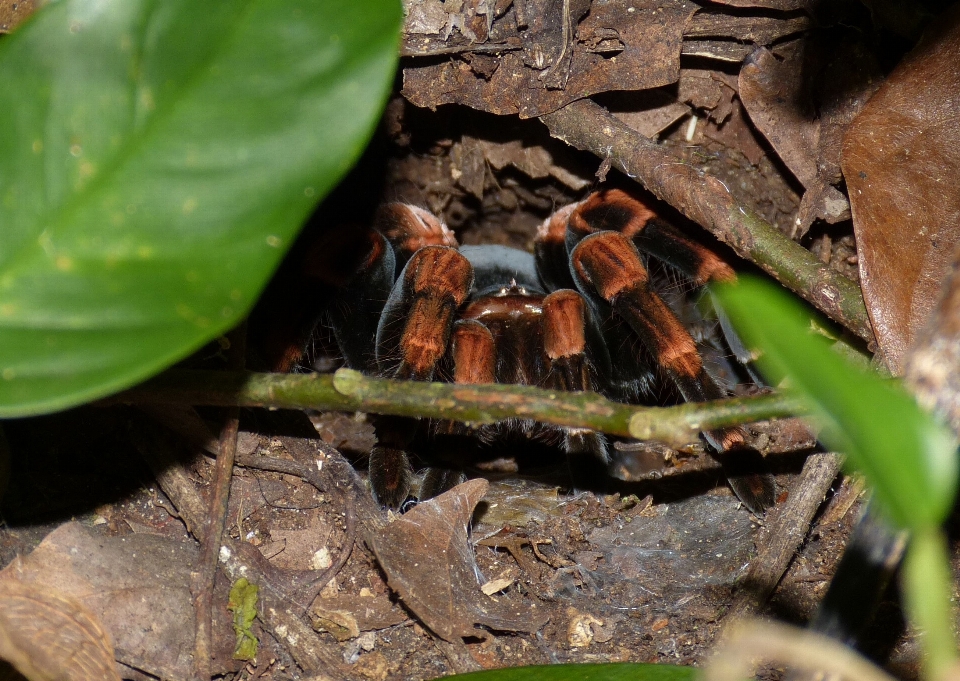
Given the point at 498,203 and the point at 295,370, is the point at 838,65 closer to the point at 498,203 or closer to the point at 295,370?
the point at 498,203

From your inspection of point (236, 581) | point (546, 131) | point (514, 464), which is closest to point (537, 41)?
point (546, 131)

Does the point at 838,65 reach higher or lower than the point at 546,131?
higher

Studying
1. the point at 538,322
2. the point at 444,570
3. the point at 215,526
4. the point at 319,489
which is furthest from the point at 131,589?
the point at 538,322

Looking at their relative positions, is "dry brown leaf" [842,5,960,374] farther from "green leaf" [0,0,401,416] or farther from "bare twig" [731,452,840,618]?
"green leaf" [0,0,401,416]

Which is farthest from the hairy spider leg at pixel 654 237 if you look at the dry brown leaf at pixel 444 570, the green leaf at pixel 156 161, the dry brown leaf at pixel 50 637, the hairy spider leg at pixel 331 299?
the dry brown leaf at pixel 50 637

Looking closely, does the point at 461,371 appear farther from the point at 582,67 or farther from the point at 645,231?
the point at 582,67

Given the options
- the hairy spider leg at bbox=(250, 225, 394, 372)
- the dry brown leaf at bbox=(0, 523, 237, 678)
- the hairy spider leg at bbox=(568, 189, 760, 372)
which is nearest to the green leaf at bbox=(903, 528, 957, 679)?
the dry brown leaf at bbox=(0, 523, 237, 678)

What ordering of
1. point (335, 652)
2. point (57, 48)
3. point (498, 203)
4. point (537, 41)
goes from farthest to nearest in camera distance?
point (498, 203) → point (537, 41) → point (335, 652) → point (57, 48)
